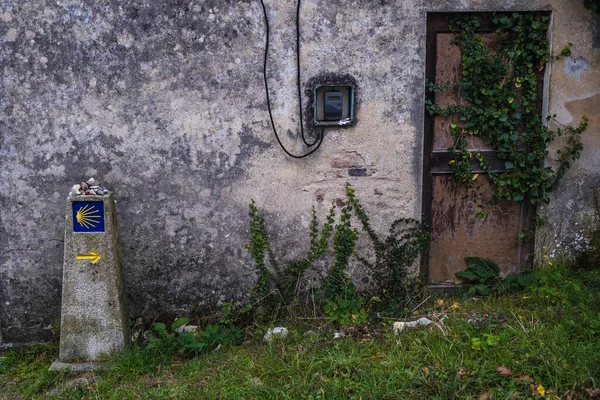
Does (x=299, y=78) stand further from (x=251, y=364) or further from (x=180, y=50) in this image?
(x=251, y=364)

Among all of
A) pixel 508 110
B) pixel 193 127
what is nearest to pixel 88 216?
pixel 193 127

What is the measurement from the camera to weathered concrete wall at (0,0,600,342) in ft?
13.7

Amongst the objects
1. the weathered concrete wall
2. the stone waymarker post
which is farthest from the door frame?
the stone waymarker post

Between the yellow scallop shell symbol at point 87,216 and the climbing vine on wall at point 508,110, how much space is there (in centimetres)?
256

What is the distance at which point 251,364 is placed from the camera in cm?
379

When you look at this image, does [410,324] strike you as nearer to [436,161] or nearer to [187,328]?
[436,161]

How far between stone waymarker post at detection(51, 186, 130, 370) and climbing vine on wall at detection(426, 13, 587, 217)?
2556 mm

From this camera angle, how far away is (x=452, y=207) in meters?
4.75

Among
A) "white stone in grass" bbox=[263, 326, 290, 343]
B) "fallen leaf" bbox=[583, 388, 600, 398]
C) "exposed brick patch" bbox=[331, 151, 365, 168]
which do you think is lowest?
"white stone in grass" bbox=[263, 326, 290, 343]

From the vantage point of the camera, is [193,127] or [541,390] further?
[193,127]

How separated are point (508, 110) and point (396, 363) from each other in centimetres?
220

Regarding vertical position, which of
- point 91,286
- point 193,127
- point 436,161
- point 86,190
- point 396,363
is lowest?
point 396,363

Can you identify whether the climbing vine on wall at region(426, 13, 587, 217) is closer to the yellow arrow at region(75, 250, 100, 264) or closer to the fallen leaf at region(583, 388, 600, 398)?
the fallen leaf at region(583, 388, 600, 398)

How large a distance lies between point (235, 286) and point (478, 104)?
2346mm
